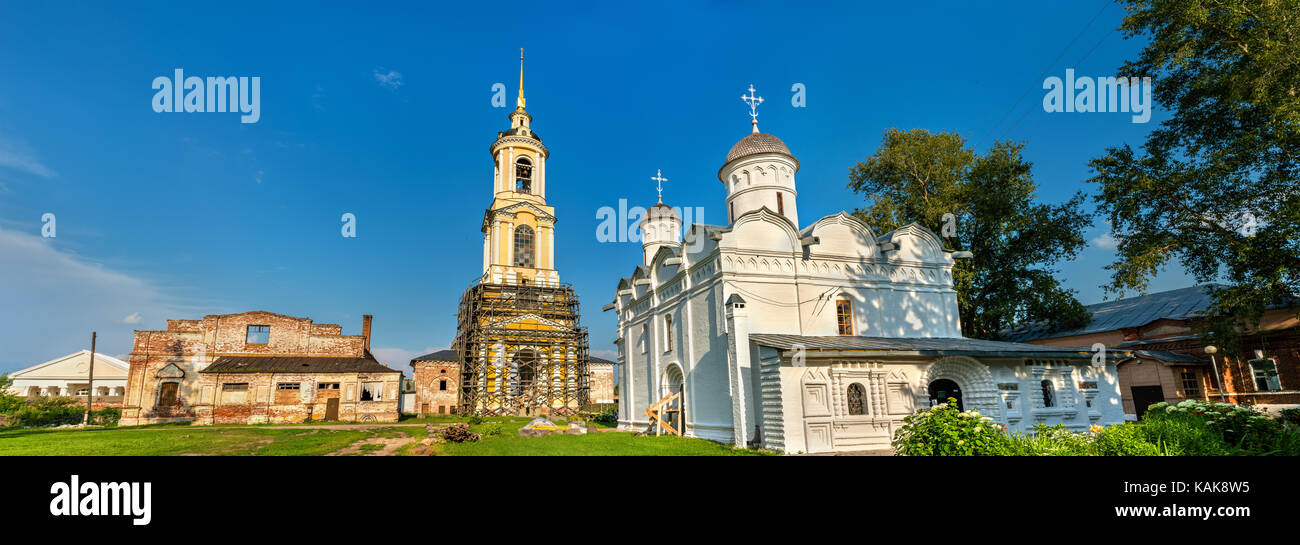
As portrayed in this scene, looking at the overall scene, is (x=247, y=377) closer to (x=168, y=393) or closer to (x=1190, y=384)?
(x=168, y=393)

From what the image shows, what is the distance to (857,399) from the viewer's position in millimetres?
13734

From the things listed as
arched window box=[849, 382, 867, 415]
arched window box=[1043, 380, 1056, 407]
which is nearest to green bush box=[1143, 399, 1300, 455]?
arched window box=[849, 382, 867, 415]

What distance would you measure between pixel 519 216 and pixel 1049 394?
99.5 ft

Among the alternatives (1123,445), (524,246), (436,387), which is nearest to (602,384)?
(524,246)

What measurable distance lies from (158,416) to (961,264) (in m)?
36.4

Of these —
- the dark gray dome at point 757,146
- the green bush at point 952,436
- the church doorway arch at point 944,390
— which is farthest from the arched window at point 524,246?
the green bush at point 952,436

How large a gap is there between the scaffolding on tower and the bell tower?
158cm

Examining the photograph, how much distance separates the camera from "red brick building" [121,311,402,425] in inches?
1071

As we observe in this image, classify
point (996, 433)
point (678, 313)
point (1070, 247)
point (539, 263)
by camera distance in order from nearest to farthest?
point (996, 433), point (678, 313), point (1070, 247), point (539, 263)

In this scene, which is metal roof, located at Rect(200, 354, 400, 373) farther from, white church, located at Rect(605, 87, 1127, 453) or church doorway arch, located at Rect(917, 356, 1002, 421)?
church doorway arch, located at Rect(917, 356, 1002, 421)

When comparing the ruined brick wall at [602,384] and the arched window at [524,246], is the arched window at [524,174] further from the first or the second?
the ruined brick wall at [602,384]
